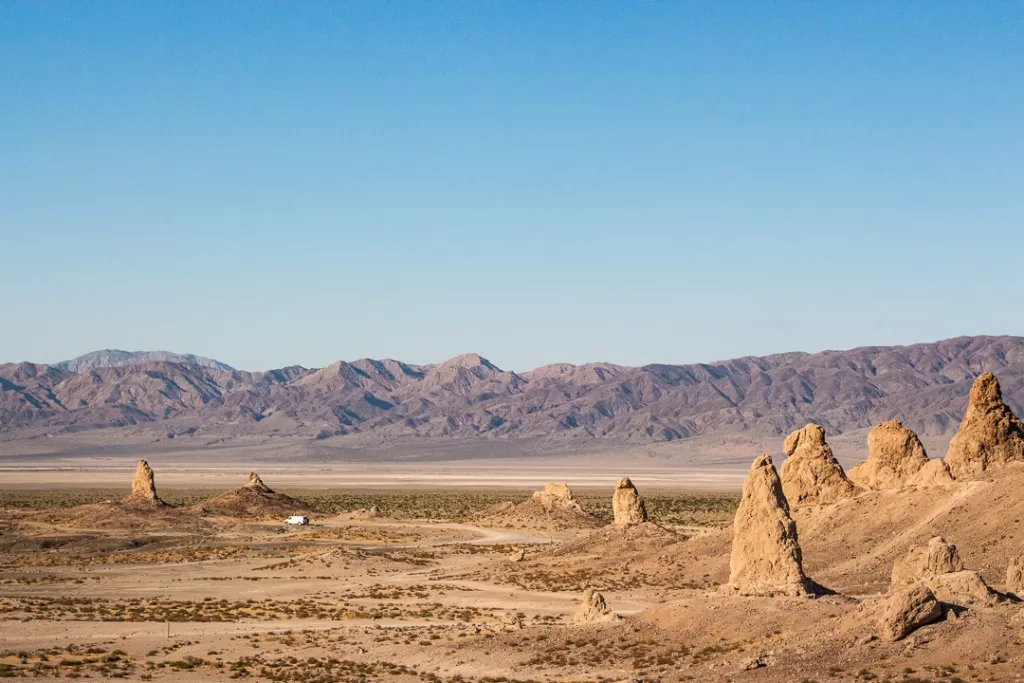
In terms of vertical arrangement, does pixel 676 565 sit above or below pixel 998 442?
below

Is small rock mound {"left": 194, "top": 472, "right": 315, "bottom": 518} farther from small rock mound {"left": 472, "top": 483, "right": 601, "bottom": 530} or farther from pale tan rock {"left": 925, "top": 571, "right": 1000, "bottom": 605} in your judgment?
pale tan rock {"left": 925, "top": 571, "right": 1000, "bottom": 605}

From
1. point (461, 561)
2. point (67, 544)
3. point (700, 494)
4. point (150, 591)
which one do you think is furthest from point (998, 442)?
point (700, 494)

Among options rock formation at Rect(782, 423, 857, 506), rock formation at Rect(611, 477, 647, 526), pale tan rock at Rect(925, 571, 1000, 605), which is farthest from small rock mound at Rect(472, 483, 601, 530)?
pale tan rock at Rect(925, 571, 1000, 605)

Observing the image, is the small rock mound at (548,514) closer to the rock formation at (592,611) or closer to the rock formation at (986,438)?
the rock formation at (986,438)

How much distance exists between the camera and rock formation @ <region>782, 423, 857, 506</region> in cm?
5044

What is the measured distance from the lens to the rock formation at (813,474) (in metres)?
50.4

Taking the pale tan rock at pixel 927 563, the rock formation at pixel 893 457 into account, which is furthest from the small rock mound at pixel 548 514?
the pale tan rock at pixel 927 563

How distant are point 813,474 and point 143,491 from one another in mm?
50781

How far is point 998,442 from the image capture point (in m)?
48.1

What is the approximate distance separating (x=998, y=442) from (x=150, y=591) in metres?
31.5

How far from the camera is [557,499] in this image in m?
83.4

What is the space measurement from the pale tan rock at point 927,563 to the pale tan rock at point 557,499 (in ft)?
174

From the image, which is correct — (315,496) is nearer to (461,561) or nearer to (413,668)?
(461,561)

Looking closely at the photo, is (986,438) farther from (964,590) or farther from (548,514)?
(548,514)
